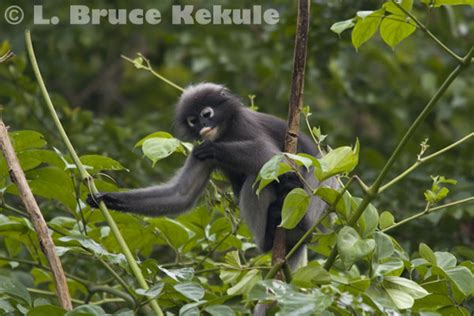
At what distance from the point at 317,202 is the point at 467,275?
2431 millimetres

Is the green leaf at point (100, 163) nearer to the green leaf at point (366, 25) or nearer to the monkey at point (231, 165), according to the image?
the monkey at point (231, 165)

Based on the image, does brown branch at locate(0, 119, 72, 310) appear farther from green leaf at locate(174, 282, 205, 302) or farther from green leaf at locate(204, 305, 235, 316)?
green leaf at locate(204, 305, 235, 316)

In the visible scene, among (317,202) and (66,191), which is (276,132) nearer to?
(317,202)

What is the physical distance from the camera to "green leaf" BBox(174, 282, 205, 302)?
3.12 meters

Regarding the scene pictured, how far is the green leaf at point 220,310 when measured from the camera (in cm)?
310

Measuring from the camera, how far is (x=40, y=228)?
3.21 meters

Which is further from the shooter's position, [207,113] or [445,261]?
[207,113]

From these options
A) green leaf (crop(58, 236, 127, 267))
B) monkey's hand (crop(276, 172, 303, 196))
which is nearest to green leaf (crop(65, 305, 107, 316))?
green leaf (crop(58, 236, 127, 267))

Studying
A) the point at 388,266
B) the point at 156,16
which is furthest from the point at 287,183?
the point at 156,16

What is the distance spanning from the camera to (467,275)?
3.25 meters

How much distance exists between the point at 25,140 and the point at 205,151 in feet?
4.82

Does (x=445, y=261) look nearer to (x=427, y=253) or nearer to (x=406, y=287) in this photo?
(x=427, y=253)

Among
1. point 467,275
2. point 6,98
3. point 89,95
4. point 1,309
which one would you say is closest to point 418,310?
point 467,275

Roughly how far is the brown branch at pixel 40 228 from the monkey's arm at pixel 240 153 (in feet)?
6.30
